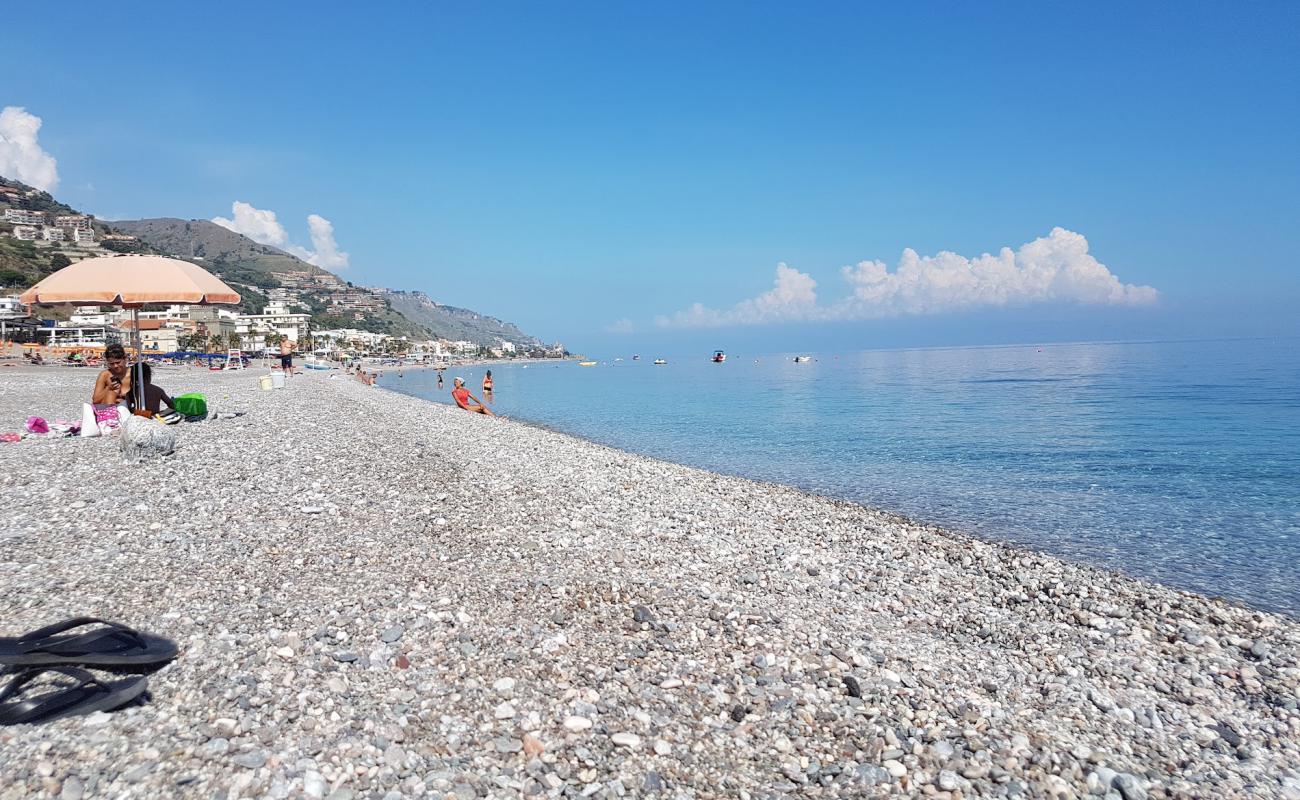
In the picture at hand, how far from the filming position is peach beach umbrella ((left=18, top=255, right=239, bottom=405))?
519 inches

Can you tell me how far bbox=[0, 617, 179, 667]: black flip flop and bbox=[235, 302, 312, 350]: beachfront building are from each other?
135648mm

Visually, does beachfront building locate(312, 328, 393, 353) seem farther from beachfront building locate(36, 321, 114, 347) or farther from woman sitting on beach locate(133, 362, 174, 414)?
woman sitting on beach locate(133, 362, 174, 414)

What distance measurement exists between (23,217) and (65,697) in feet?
754

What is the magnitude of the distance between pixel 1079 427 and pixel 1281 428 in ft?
22.6

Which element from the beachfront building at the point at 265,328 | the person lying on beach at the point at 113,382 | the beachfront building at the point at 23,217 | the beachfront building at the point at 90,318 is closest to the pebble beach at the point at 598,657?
the person lying on beach at the point at 113,382

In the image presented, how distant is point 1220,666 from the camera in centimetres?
616

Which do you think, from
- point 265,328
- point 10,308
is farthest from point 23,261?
point 265,328

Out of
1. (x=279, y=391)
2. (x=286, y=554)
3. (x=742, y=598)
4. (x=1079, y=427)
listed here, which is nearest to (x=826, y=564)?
(x=742, y=598)

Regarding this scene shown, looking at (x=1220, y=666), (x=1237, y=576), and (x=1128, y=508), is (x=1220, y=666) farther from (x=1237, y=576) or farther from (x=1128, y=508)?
(x=1128, y=508)

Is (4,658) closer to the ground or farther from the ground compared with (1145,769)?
farther from the ground

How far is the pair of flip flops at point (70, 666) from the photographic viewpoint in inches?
152

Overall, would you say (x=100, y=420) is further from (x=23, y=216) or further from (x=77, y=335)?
(x=23, y=216)

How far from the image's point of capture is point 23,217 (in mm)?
169250

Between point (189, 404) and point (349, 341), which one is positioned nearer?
point (189, 404)
